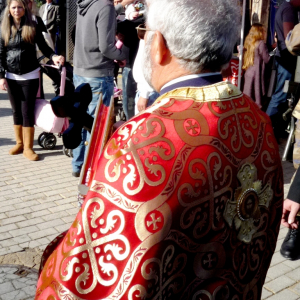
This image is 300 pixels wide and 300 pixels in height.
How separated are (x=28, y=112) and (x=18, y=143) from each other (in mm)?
589

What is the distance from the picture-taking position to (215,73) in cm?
147

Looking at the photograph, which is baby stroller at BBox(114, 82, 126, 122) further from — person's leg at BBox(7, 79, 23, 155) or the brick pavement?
person's leg at BBox(7, 79, 23, 155)

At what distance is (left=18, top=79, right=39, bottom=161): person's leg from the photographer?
5922 mm

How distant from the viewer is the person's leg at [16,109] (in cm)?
595

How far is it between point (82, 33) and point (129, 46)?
83 cm

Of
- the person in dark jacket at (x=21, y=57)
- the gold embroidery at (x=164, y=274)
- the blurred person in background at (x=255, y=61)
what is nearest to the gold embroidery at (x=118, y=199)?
A: the gold embroidery at (x=164, y=274)

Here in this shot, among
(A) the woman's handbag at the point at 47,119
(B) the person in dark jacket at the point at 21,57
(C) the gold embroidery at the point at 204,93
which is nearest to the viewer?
(C) the gold embroidery at the point at 204,93

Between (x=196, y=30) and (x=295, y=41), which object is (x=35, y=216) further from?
(x=196, y=30)

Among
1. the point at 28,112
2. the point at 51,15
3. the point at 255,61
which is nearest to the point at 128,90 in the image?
the point at 28,112

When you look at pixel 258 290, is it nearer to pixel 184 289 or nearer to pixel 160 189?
pixel 184 289

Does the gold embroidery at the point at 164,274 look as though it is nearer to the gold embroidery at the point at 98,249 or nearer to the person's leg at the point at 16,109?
the gold embroidery at the point at 98,249

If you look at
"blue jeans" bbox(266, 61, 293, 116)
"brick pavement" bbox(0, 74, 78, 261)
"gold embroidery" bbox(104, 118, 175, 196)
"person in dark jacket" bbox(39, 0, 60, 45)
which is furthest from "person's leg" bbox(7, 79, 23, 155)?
"person in dark jacket" bbox(39, 0, 60, 45)

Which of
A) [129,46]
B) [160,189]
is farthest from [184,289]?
[129,46]

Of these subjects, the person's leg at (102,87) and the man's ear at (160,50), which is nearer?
the man's ear at (160,50)
